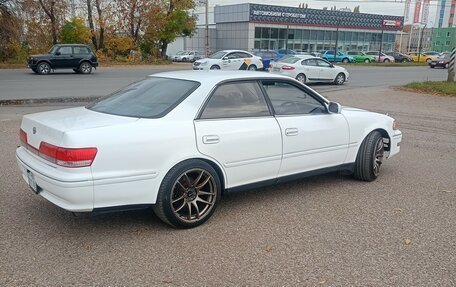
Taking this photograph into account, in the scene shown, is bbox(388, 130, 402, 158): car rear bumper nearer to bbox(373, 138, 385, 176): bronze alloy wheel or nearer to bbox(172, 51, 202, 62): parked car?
bbox(373, 138, 385, 176): bronze alloy wheel

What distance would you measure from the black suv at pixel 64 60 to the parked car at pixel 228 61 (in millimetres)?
6260

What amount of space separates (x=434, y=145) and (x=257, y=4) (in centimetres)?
5412

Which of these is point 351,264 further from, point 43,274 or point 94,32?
point 94,32

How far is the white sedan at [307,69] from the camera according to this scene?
19.7 metres

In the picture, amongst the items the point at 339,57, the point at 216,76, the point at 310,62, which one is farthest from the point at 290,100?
the point at 339,57

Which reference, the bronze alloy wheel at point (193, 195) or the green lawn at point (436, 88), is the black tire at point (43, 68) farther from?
the bronze alloy wheel at point (193, 195)

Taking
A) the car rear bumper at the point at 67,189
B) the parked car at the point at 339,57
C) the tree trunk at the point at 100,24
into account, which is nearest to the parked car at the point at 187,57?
the tree trunk at the point at 100,24

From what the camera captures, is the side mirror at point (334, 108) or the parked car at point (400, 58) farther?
the parked car at point (400, 58)

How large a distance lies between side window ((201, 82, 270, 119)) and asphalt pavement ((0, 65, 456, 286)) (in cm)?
107

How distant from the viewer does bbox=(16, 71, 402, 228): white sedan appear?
345 centimetres

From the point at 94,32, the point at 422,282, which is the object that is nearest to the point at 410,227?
the point at 422,282

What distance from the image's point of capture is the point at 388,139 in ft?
19.0

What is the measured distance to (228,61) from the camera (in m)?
24.5

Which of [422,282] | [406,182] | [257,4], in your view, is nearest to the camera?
[422,282]
